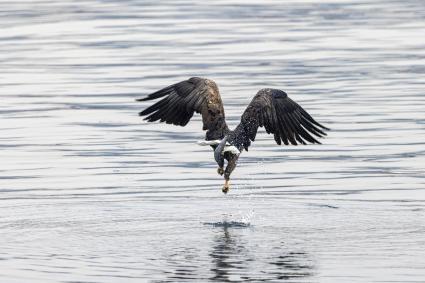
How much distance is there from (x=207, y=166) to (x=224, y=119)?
8.95ft

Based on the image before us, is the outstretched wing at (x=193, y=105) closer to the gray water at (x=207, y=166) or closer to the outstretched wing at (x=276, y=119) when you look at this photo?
the outstretched wing at (x=276, y=119)

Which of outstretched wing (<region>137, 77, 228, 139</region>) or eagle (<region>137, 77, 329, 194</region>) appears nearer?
eagle (<region>137, 77, 329, 194</region>)

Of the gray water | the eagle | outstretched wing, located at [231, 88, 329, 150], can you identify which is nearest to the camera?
the gray water

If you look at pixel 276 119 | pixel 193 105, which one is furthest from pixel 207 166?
pixel 276 119

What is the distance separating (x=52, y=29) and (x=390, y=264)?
2481cm

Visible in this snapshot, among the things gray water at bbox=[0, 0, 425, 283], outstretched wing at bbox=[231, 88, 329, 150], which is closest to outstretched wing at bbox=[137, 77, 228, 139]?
outstretched wing at bbox=[231, 88, 329, 150]

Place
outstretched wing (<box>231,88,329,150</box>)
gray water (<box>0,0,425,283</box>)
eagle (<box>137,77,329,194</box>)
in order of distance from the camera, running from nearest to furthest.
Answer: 1. gray water (<box>0,0,425,283</box>)
2. eagle (<box>137,77,329,194</box>)
3. outstretched wing (<box>231,88,329,150</box>)

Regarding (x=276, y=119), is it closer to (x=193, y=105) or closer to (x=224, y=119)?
(x=224, y=119)

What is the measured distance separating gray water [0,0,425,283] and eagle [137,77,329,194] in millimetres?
603

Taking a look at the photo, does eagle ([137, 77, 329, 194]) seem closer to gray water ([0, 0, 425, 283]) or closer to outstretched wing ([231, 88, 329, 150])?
outstretched wing ([231, 88, 329, 150])

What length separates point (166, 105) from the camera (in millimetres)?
15695

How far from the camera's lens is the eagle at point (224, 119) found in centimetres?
1473

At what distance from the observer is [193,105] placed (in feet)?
50.4

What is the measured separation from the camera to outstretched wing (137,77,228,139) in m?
15.0
